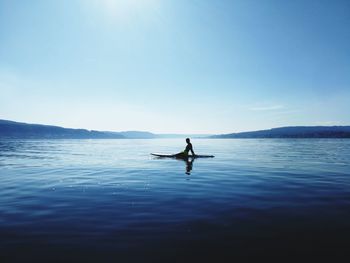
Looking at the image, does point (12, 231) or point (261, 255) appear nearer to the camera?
point (261, 255)

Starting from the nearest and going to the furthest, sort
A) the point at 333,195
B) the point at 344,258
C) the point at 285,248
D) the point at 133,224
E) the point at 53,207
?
the point at 344,258, the point at 285,248, the point at 133,224, the point at 53,207, the point at 333,195

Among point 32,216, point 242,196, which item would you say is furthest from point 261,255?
point 32,216

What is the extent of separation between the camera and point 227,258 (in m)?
4.93

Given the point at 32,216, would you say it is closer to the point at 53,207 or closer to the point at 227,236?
the point at 53,207

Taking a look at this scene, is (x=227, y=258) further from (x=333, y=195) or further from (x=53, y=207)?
(x=333, y=195)

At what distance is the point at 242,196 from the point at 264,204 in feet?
4.53

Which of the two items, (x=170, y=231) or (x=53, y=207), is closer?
(x=170, y=231)

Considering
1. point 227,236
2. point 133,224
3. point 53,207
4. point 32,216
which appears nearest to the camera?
point 227,236

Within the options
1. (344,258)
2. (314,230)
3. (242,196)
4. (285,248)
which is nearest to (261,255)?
(285,248)

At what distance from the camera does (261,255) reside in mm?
5039

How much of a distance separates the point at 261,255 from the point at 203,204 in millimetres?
3979

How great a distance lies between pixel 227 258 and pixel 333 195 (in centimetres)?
808

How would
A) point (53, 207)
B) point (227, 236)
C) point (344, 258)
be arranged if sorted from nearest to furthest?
1. point (344, 258)
2. point (227, 236)
3. point (53, 207)

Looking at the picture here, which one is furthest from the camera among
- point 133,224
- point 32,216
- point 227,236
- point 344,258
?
point 32,216
